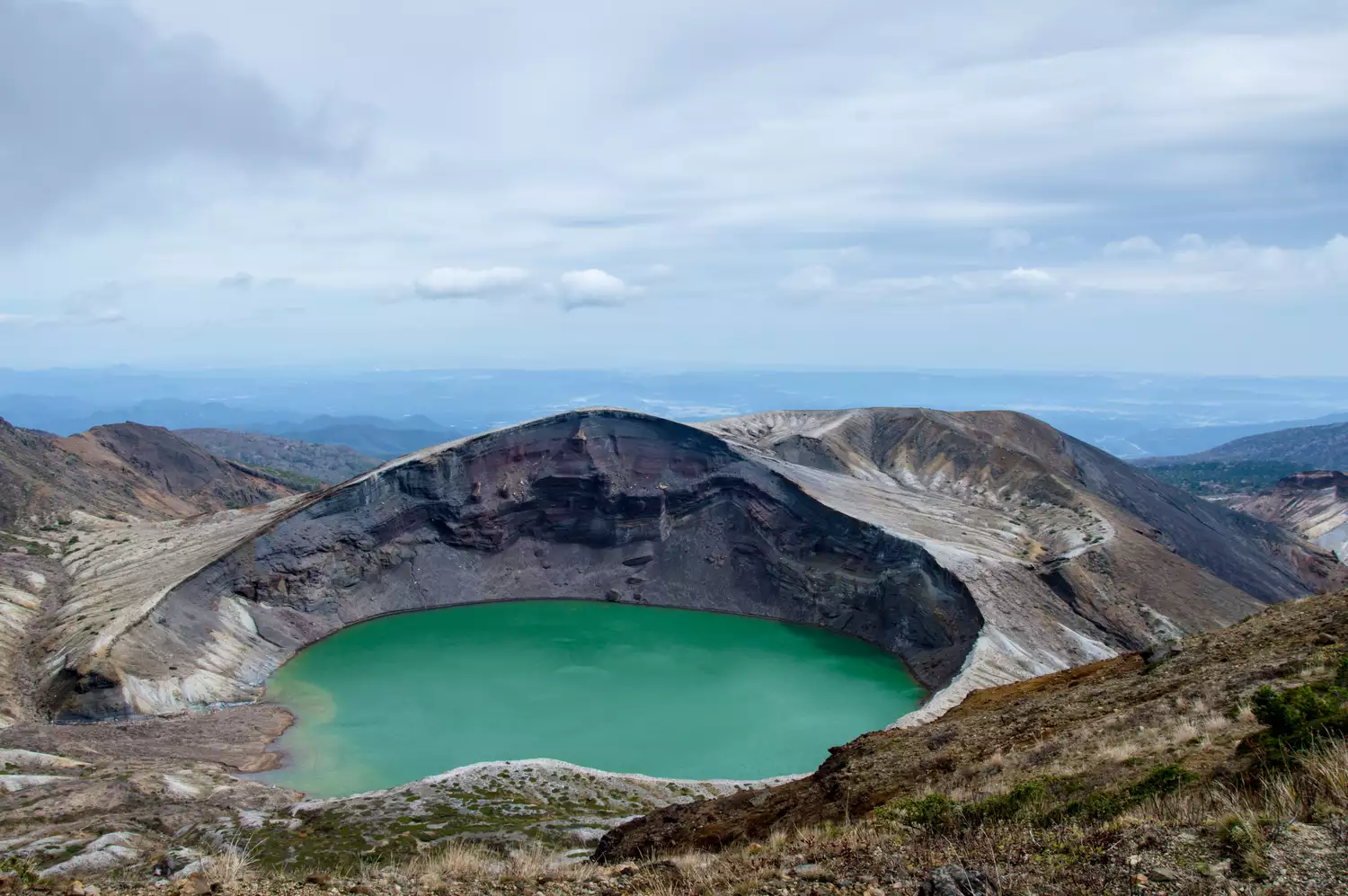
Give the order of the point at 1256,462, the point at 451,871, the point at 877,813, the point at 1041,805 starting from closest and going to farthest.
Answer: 1. the point at 1041,805
2. the point at 451,871
3. the point at 877,813
4. the point at 1256,462

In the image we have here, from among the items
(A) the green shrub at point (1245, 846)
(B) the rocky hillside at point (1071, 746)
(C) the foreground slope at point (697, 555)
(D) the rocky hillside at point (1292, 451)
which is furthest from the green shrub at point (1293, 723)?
(D) the rocky hillside at point (1292, 451)

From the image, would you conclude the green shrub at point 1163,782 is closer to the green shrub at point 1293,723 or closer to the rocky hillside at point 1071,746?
the rocky hillside at point 1071,746

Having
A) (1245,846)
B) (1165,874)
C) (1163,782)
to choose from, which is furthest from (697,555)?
(1245,846)

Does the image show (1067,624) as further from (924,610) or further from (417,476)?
(417,476)

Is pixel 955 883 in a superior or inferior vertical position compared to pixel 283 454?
superior

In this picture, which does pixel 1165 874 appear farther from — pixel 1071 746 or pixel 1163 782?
pixel 1071 746

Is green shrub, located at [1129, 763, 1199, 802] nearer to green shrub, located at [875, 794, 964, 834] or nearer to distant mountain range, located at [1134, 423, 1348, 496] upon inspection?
green shrub, located at [875, 794, 964, 834]

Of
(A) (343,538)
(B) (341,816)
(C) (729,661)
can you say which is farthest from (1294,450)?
(B) (341,816)

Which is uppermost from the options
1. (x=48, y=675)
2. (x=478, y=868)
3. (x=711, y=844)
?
(x=478, y=868)
